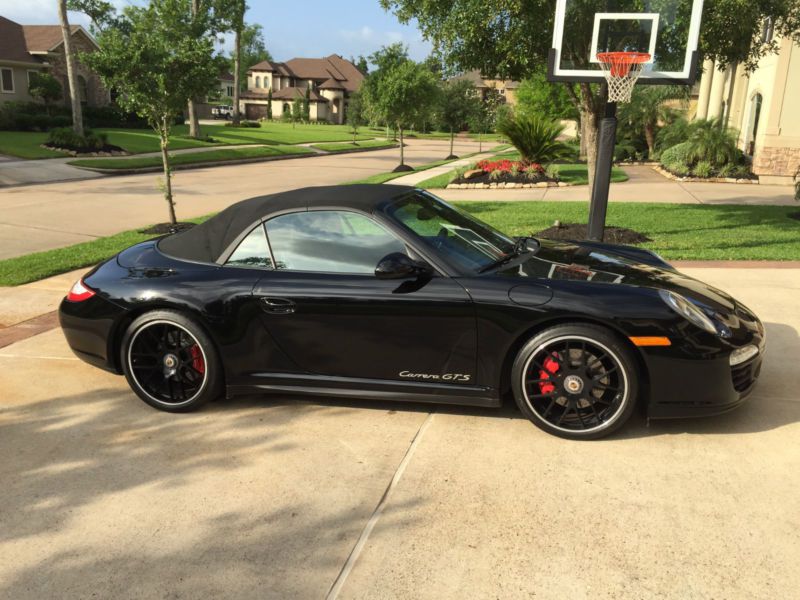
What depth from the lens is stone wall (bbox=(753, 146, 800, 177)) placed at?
60.0 feet

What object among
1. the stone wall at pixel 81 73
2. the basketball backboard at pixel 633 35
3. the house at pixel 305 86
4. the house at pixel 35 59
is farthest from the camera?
the house at pixel 305 86

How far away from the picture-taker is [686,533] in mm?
2920

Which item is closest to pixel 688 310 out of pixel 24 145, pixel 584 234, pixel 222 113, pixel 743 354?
pixel 743 354

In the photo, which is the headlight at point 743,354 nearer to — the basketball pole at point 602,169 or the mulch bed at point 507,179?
the basketball pole at point 602,169

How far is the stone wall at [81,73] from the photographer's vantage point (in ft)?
145

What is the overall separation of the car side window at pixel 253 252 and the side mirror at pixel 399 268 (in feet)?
2.63

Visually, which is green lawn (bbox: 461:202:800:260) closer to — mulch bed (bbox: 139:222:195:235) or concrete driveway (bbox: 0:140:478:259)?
mulch bed (bbox: 139:222:195:235)

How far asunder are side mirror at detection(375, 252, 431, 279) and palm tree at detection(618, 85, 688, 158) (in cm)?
2515

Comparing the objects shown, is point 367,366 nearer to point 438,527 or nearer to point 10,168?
point 438,527

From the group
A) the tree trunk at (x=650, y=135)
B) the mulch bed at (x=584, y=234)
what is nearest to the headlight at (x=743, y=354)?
the mulch bed at (x=584, y=234)

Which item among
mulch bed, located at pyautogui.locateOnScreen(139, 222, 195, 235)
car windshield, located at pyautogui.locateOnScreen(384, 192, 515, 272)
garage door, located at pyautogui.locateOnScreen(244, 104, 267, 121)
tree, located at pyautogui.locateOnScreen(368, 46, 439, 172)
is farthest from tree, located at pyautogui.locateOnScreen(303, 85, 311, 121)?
car windshield, located at pyautogui.locateOnScreen(384, 192, 515, 272)

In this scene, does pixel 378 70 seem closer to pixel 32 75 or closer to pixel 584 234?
pixel 584 234

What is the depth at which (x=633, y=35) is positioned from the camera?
8484 millimetres

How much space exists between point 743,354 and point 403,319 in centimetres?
189
